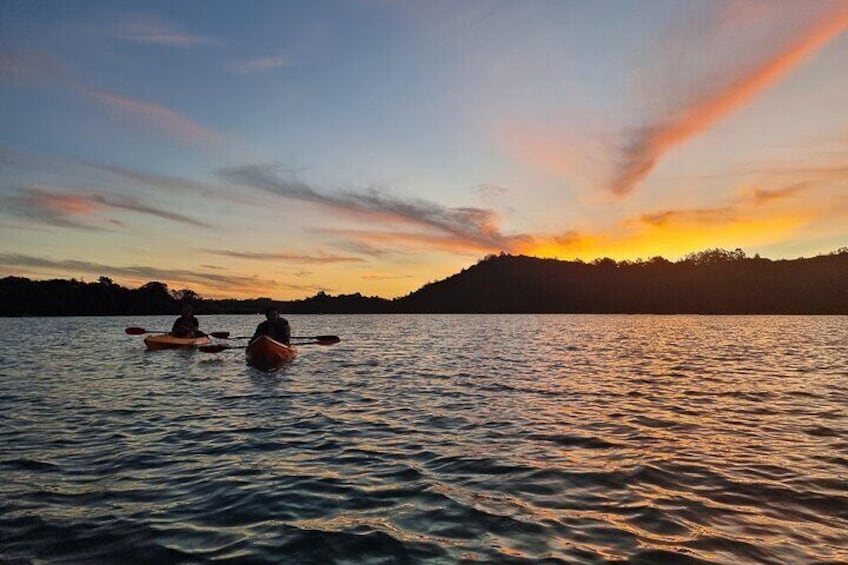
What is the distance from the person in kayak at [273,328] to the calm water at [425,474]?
7.25m

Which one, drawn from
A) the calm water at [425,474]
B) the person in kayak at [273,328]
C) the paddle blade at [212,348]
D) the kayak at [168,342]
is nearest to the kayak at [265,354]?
the person in kayak at [273,328]

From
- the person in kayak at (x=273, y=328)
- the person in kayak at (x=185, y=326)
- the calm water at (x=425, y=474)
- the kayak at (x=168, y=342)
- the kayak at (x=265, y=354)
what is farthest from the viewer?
the person in kayak at (x=185, y=326)

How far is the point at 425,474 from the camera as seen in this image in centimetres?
873

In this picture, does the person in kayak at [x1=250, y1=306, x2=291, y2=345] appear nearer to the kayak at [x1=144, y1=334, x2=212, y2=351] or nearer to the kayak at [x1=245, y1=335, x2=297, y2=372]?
the kayak at [x1=245, y1=335, x2=297, y2=372]

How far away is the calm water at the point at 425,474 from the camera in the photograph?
590 cm

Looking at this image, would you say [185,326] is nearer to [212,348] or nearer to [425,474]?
[212,348]

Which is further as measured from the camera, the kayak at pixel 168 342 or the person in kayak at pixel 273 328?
the kayak at pixel 168 342

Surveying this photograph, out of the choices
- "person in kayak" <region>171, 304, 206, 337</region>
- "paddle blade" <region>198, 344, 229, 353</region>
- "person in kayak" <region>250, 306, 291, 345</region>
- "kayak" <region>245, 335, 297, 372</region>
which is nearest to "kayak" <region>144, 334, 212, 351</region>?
"person in kayak" <region>171, 304, 206, 337</region>

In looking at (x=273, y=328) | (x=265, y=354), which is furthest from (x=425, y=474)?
(x=273, y=328)

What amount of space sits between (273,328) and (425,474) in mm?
20109

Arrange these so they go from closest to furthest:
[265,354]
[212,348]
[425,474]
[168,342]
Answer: [425,474] → [265,354] → [212,348] → [168,342]

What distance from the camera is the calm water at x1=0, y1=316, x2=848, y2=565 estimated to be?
19.4 feet

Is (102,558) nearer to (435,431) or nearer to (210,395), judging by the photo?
(435,431)

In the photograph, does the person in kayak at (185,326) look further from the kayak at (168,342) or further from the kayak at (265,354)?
the kayak at (265,354)
